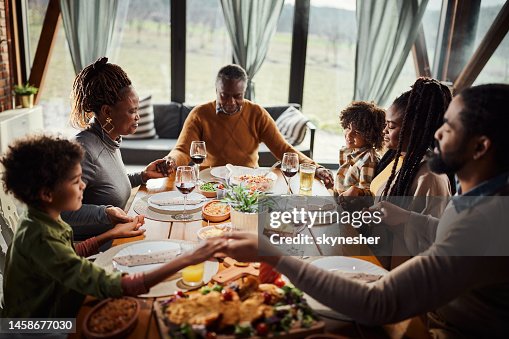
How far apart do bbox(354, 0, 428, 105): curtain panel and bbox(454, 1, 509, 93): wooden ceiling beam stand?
0.68 metres

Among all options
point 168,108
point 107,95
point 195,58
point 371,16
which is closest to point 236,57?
point 195,58

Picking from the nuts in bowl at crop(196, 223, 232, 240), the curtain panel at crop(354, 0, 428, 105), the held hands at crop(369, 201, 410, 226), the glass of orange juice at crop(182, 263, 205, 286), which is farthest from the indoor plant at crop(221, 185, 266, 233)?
the curtain panel at crop(354, 0, 428, 105)

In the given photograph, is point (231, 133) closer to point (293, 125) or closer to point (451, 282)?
point (293, 125)

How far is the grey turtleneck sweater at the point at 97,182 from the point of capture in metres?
Result: 1.74

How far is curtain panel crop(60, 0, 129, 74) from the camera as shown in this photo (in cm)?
462

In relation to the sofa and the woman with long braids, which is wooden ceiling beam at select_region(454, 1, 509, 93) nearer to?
the sofa

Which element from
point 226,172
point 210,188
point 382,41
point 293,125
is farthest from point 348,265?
point 382,41

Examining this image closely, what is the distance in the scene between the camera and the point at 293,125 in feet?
14.5

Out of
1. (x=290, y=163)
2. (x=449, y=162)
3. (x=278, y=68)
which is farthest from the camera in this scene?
(x=278, y=68)

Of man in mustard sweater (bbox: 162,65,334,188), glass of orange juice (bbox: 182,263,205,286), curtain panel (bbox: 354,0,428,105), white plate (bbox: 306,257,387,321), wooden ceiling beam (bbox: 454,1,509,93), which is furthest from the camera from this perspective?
curtain panel (bbox: 354,0,428,105)

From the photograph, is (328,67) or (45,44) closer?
(45,44)

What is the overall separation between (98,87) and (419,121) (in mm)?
1372

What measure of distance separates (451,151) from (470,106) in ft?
0.39

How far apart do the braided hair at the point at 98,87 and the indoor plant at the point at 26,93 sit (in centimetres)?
304
